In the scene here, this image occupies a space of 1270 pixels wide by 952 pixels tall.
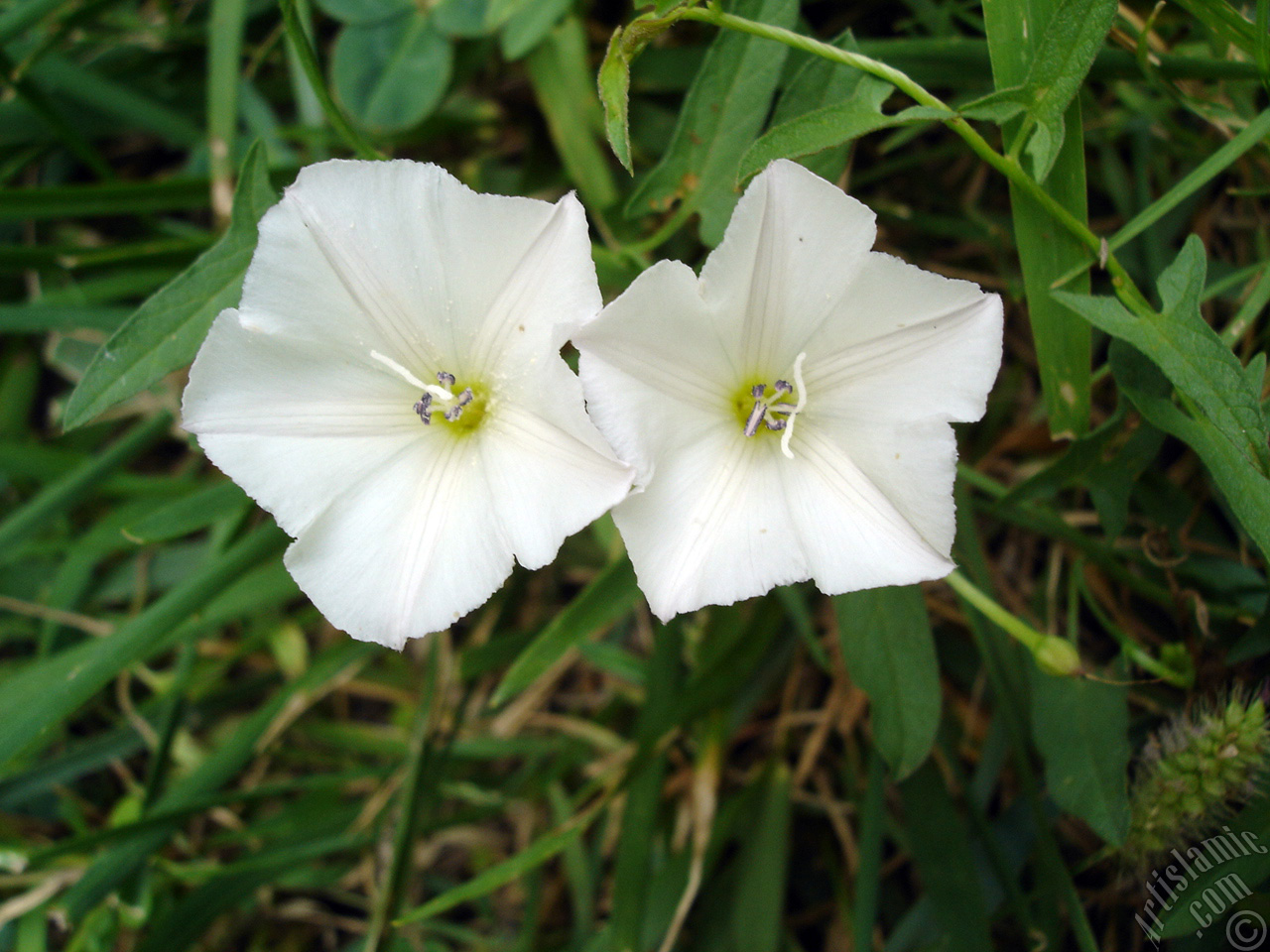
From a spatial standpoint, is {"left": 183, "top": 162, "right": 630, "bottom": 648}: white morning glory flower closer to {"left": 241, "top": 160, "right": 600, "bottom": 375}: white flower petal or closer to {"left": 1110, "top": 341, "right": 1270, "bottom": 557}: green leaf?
{"left": 241, "top": 160, "right": 600, "bottom": 375}: white flower petal

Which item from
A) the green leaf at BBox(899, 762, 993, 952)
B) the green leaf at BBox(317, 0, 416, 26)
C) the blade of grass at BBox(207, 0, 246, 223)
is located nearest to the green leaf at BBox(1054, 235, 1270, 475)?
the green leaf at BBox(899, 762, 993, 952)

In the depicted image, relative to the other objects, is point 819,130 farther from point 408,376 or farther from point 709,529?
point 408,376

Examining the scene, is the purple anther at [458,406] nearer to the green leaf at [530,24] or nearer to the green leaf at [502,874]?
the green leaf at [530,24]

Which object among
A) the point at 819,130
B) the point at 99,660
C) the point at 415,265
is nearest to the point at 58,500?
the point at 99,660

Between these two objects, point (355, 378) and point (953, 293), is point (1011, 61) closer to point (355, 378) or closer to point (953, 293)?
point (953, 293)

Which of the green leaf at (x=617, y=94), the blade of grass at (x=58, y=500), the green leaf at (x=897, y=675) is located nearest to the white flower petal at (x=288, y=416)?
the green leaf at (x=617, y=94)

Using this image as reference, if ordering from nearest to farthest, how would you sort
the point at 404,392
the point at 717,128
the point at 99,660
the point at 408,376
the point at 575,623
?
the point at 408,376 → the point at 404,392 → the point at 717,128 → the point at 99,660 → the point at 575,623
